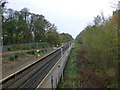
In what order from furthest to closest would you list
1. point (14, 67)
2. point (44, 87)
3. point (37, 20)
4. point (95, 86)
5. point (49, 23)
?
1. point (49, 23)
2. point (37, 20)
3. point (14, 67)
4. point (44, 87)
5. point (95, 86)

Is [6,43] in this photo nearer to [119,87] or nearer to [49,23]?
[49,23]

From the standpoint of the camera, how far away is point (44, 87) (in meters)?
13.7

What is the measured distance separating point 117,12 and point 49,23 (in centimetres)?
5698

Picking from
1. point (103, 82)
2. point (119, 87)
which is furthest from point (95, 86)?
→ point (119, 87)

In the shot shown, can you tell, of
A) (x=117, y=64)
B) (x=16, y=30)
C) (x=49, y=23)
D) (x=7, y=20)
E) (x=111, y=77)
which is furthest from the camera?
(x=49, y=23)

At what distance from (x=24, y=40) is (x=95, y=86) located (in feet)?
142

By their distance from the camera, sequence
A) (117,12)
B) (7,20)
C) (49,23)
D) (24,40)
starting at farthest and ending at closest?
(49,23) < (24,40) < (7,20) < (117,12)

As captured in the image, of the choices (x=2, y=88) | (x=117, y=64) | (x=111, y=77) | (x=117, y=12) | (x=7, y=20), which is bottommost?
(x=2, y=88)

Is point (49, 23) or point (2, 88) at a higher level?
point (49, 23)

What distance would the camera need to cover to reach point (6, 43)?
140 feet

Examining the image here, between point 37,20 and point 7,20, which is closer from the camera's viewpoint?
point 7,20

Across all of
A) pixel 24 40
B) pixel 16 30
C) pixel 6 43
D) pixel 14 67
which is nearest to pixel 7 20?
pixel 16 30

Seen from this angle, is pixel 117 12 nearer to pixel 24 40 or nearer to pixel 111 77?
pixel 111 77

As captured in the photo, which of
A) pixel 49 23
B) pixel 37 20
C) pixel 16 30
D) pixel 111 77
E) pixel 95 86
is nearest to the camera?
pixel 111 77
